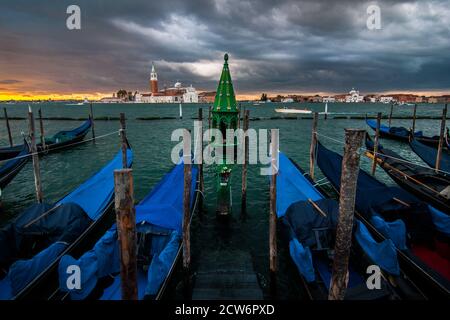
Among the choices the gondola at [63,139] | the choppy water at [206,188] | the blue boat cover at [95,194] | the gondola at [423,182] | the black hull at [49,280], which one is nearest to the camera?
the black hull at [49,280]

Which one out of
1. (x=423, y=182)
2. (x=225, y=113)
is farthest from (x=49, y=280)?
(x=423, y=182)

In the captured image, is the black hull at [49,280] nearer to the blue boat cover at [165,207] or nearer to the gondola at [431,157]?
the blue boat cover at [165,207]

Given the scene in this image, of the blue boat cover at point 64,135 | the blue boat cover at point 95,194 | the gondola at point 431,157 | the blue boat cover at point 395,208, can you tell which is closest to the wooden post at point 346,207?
the blue boat cover at point 395,208

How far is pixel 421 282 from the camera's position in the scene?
5.54 m

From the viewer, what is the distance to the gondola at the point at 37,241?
510 centimetres

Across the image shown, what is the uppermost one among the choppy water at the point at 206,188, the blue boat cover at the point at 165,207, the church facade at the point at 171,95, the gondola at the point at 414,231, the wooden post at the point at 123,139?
the church facade at the point at 171,95

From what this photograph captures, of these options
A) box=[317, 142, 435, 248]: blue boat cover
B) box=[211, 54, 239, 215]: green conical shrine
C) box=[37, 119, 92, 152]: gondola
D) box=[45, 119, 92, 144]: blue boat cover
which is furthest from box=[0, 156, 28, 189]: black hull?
box=[317, 142, 435, 248]: blue boat cover

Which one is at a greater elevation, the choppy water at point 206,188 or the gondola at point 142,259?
the gondola at point 142,259

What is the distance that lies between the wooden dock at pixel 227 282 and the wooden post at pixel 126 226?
2296mm

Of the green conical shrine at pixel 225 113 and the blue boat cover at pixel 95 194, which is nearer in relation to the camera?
the blue boat cover at pixel 95 194

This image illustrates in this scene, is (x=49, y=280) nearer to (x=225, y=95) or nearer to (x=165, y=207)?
(x=165, y=207)

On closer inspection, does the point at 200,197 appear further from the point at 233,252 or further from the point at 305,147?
the point at 305,147

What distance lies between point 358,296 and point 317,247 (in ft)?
6.27

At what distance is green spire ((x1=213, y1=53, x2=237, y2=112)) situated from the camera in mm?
9930
